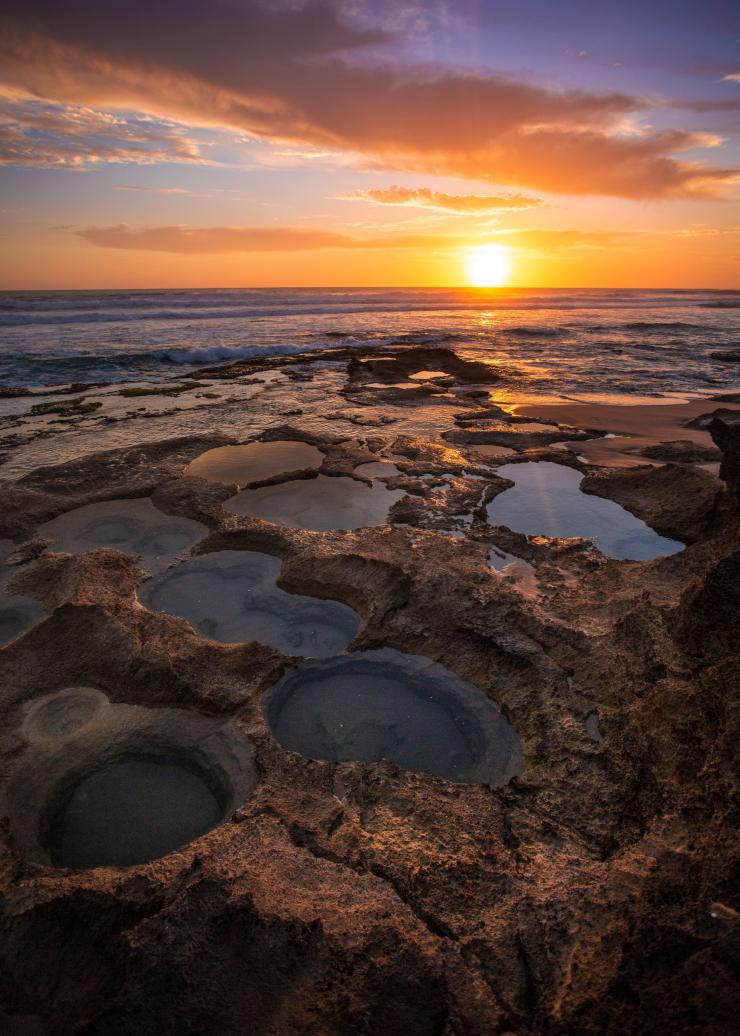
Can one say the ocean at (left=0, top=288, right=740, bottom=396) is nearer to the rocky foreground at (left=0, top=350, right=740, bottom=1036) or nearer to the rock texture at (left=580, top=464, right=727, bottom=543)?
the rock texture at (left=580, top=464, right=727, bottom=543)

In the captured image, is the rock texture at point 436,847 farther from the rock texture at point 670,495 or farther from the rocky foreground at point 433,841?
the rock texture at point 670,495

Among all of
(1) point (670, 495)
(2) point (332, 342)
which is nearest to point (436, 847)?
(1) point (670, 495)

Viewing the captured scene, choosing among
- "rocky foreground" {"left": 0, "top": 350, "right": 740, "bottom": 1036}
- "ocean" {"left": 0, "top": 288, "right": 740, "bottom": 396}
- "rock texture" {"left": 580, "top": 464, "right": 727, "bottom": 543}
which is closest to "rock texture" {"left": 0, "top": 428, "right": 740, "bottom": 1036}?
"rocky foreground" {"left": 0, "top": 350, "right": 740, "bottom": 1036}

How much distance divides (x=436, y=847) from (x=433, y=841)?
35 millimetres

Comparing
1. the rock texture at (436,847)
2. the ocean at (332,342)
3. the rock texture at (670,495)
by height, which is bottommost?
the rock texture at (436,847)

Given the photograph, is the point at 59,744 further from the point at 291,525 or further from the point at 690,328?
the point at 690,328

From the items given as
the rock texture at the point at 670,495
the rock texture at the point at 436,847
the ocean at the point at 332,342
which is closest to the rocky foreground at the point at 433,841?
the rock texture at the point at 436,847

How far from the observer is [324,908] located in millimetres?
1961

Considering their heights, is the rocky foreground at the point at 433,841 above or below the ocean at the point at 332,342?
below

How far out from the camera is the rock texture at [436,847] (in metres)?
1.59

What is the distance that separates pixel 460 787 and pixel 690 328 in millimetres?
34195

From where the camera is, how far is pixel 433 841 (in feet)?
7.86

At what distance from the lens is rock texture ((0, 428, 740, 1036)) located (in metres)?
1.59

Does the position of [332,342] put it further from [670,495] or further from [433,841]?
[433,841]
